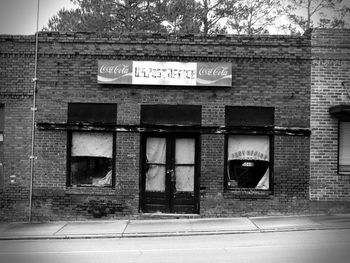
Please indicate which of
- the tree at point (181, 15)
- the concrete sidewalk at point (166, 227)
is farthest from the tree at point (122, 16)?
the concrete sidewalk at point (166, 227)

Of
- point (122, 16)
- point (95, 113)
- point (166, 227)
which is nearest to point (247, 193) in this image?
point (166, 227)

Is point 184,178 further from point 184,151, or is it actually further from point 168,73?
point 168,73

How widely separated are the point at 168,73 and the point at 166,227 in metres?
4.44

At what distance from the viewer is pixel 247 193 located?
14.5m

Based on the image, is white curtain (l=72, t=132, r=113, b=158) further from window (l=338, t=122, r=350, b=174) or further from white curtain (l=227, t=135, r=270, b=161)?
window (l=338, t=122, r=350, b=174)

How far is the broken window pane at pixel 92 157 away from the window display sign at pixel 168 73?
1714 mm

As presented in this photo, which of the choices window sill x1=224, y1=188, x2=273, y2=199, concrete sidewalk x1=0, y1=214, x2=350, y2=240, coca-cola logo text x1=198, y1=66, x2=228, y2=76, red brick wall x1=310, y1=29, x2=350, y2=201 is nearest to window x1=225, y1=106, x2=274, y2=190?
window sill x1=224, y1=188, x2=273, y2=199

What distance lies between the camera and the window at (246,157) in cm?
1466

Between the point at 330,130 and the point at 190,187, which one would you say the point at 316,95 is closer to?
the point at 330,130

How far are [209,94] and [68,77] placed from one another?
419cm

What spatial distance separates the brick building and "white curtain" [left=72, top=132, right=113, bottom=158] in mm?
30

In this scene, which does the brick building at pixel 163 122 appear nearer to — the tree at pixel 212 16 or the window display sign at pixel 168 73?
the window display sign at pixel 168 73

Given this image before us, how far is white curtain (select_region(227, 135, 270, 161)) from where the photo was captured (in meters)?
14.7

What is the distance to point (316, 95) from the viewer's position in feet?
48.0
